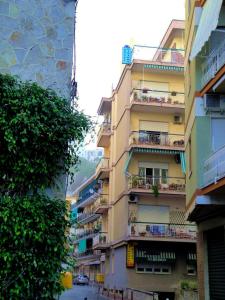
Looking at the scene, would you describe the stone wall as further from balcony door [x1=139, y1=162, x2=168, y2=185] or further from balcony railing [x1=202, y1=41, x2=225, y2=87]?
balcony door [x1=139, y1=162, x2=168, y2=185]

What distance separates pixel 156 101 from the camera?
116ft

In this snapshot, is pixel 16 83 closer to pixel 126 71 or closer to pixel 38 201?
pixel 38 201

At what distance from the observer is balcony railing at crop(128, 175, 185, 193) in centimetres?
3394

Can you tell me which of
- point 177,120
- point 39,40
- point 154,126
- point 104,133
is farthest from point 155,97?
point 39,40

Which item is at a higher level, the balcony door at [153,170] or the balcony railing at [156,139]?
the balcony railing at [156,139]

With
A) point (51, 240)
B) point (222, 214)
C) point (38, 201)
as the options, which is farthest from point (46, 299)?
point (222, 214)

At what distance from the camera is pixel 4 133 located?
27.3 feet

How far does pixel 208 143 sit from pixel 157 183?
18.4 metres

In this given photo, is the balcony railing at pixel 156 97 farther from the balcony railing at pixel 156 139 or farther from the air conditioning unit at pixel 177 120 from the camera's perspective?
the balcony railing at pixel 156 139

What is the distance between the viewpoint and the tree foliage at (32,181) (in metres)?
7.93

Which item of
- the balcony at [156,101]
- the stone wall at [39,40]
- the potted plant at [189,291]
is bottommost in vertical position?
the potted plant at [189,291]

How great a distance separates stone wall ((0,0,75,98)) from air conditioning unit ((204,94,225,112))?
7.53 m

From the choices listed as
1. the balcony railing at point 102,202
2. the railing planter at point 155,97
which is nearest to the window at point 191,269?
the railing planter at point 155,97

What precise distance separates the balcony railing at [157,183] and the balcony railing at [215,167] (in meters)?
17.8
